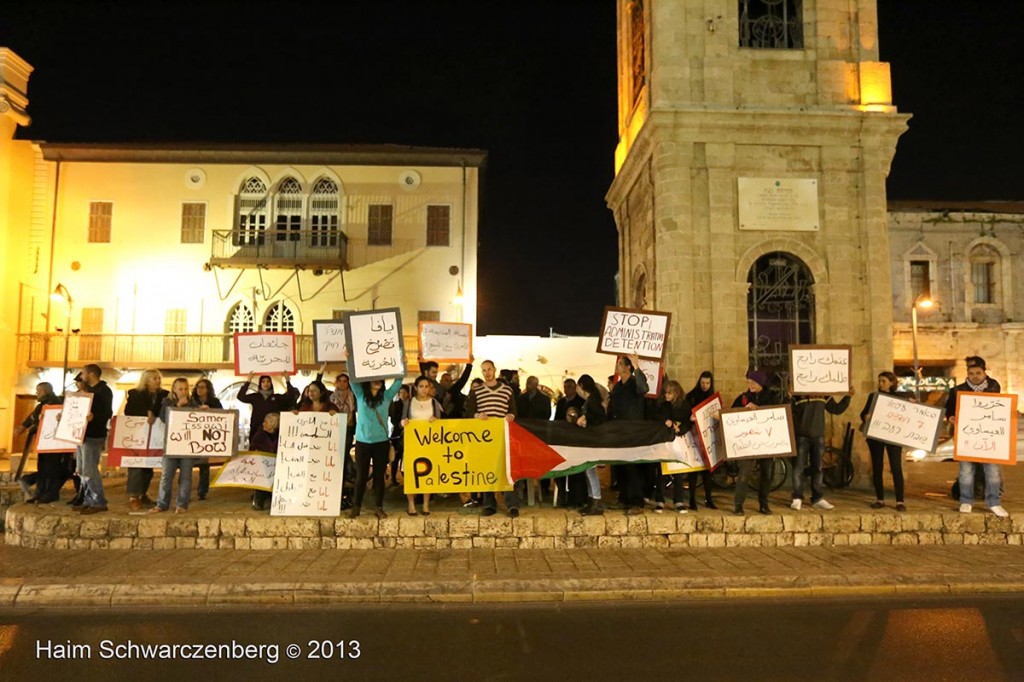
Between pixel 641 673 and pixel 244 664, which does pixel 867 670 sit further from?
pixel 244 664

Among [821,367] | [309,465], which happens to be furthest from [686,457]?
[309,465]

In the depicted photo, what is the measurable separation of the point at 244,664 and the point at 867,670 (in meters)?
4.47

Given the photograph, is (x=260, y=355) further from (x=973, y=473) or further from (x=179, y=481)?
(x=973, y=473)

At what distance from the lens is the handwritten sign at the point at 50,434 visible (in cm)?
965

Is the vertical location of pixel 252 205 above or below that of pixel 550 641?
above

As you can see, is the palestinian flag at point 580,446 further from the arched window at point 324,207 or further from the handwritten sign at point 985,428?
the arched window at point 324,207

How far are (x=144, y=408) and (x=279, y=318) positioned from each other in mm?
18168

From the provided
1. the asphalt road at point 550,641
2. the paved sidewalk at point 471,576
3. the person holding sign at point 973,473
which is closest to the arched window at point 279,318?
the paved sidewalk at point 471,576

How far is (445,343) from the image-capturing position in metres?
11.4

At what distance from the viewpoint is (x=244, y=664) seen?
202 inches

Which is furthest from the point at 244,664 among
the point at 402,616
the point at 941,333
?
the point at 941,333

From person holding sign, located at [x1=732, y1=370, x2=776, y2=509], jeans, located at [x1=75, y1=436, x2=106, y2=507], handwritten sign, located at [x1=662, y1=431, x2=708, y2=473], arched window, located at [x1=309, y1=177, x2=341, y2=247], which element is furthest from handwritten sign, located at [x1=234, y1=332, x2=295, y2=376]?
arched window, located at [x1=309, y1=177, x2=341, y2=247]

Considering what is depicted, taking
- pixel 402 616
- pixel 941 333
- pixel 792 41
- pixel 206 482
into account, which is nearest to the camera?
pixel 402 616

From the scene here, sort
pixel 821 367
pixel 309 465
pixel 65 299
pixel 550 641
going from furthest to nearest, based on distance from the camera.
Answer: pixel 65 299 → pixel 821 367 → pixel 309 465 → pixel 550 641
